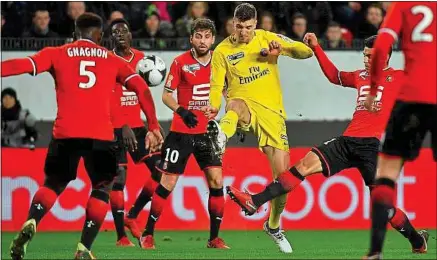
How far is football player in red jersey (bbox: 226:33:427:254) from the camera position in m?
10.8

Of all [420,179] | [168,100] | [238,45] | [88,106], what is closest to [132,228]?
[168,100]

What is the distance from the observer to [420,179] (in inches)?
639

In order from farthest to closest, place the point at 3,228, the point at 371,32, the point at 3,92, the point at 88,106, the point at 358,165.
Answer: the point at 371,32
the point at 3,92
the point at 3,228
the point at 358,165
the point at 88,106

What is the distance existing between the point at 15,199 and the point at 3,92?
A: 68.6 inches

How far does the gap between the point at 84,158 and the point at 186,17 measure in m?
8.20

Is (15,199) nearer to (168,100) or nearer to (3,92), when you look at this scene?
(3,92)

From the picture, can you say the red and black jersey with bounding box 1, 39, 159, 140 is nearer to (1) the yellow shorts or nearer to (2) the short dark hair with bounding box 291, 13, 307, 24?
(1) the yellow shorts

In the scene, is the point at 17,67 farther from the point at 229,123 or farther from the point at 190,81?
the point at 190,81

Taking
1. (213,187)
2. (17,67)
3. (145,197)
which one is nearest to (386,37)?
(17,67)

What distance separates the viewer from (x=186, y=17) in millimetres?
17531

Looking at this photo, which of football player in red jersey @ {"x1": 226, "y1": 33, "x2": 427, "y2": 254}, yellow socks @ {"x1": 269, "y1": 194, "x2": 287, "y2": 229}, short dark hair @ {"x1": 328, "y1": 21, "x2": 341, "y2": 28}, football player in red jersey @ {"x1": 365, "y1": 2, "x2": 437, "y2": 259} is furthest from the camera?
short dark hair @ {"x1": 328, "y1": 21, "x2": 341, "y2": 28}

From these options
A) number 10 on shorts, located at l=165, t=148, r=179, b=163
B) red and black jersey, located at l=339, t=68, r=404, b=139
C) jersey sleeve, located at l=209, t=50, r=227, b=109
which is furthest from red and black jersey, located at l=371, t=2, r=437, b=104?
number 10 on shorts, located at l=165, t=148, r=179, b=163

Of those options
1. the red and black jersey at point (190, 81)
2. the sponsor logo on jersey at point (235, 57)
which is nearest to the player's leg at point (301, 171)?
the sponsor logo on jersey at point (235, 57)

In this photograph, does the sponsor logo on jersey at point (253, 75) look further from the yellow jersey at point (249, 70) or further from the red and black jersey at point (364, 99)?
the red and black jersey at point (364, 99)
